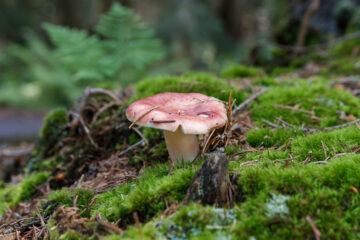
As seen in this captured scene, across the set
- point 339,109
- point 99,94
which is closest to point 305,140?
point 339,109

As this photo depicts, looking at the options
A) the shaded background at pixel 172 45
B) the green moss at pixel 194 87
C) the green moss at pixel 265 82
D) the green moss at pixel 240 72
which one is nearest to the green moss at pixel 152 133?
the green moss at pixel 194 87

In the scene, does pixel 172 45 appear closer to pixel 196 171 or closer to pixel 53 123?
pixel 53 123

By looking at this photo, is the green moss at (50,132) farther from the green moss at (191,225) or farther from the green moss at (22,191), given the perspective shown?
the green moss at (191,225)

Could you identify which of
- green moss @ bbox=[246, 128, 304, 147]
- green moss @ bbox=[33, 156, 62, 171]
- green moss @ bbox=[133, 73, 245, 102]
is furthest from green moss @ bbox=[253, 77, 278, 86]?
green moss @ bbox=[33, 156, 62, 171]

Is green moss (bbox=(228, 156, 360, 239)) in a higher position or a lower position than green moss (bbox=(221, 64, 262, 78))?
lower

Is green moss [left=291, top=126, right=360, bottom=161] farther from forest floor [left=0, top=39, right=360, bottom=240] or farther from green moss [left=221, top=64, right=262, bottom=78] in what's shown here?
green moss [left=221, top=64, right=262, bottom=78]

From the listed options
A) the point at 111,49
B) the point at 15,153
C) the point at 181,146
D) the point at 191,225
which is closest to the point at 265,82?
the point at 181,146
